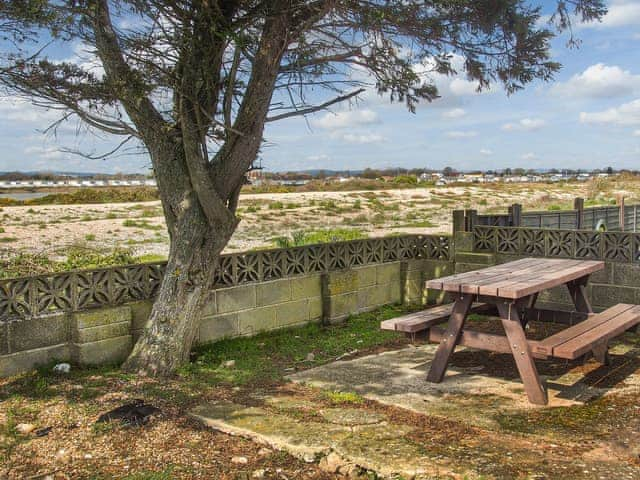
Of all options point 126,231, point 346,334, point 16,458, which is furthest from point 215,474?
point 126,231

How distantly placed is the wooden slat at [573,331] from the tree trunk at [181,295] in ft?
10.8

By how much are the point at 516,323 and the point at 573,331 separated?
2.45ft

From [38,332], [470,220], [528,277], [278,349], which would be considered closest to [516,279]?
[528,277]

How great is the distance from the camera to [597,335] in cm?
559

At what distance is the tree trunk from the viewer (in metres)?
6.25

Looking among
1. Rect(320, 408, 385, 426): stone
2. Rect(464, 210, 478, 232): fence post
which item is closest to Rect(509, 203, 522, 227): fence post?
Rect(464, 210, 478, 232): fence post

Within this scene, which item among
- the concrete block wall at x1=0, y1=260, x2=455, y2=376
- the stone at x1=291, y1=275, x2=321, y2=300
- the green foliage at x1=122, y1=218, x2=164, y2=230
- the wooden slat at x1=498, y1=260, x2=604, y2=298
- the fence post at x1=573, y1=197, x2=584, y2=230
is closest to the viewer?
the wooden slat at x1=498, y1=260, x2=604, y2=298

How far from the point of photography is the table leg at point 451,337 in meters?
5.72

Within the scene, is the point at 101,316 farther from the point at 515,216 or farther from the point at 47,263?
the point at 515,216

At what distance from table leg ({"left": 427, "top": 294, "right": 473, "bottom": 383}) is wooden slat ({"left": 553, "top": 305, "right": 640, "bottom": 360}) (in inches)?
33.8

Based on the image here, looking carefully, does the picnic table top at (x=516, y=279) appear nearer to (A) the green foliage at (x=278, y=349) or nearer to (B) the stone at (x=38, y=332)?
(A) the green foliage at (x=278, y=349)

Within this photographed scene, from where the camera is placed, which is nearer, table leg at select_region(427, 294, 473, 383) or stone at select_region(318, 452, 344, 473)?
stone at select_region(318, 452, 344, 473)

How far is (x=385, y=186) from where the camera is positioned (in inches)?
2520

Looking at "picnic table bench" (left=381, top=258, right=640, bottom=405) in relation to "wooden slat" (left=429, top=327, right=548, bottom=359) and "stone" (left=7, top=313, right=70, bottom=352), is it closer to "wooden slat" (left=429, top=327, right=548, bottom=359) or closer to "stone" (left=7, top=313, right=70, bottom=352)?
"wooden slat" (left=429, top=327, right=548, bottom=359)
